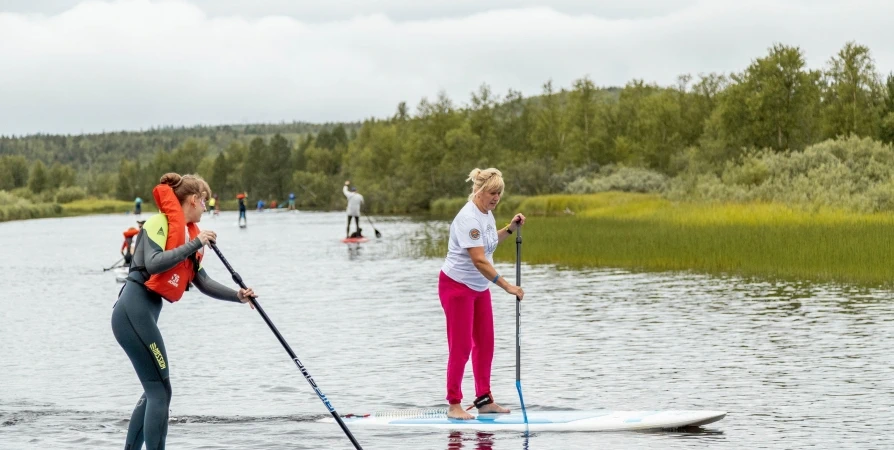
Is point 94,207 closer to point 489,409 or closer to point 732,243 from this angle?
point 732,243

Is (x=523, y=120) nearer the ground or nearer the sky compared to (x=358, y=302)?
nearer the sky

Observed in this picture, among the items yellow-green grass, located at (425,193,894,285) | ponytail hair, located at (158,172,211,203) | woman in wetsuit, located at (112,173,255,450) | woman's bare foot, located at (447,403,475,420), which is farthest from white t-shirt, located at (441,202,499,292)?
yellow-green grass, located at (425,193,894,285)

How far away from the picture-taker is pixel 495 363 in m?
15.2

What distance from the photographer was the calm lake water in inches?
427

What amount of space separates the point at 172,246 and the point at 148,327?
579 millimetres

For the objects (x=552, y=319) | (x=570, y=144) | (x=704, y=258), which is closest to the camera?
(x=552, y=319)

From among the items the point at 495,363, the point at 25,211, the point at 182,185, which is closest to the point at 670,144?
the point at 25,211

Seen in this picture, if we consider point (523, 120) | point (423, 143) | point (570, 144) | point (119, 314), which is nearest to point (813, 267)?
point (119, 314)

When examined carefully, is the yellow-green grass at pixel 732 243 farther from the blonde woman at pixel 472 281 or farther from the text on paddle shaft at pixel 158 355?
the text on paddle shaft at pixel 158 355

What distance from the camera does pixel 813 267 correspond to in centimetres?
2673

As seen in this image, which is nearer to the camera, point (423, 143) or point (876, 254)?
point (876, 254)

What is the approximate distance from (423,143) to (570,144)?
2006 cm

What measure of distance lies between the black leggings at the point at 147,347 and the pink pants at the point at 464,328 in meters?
2.81

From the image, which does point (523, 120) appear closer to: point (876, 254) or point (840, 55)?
point (840, 55)
